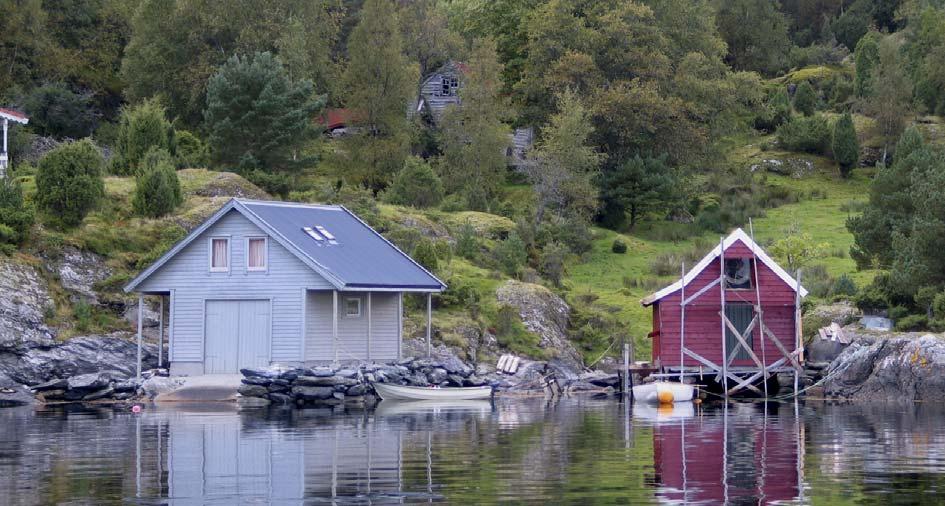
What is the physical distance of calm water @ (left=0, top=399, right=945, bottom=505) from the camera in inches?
772

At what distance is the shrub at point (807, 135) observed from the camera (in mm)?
93438

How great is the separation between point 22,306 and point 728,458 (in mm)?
28779

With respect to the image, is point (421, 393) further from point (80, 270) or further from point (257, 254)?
point (80, 270)

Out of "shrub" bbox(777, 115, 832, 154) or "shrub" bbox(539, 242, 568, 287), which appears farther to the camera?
"shrub" bbox(777, 115, 832, 154)

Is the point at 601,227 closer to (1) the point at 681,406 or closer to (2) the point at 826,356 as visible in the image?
(2) the point at 826,356

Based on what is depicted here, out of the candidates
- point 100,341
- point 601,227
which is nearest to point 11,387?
point 100,341

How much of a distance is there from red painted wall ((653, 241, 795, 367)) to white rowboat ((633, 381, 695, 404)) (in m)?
3.38

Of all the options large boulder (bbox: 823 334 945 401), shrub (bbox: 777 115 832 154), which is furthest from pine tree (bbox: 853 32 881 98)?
large boulder (bbox: 823 334 945 401)

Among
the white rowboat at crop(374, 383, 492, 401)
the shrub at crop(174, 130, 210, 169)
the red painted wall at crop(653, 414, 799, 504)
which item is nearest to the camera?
the red painted wall at crop(653, 414, 799, 504)

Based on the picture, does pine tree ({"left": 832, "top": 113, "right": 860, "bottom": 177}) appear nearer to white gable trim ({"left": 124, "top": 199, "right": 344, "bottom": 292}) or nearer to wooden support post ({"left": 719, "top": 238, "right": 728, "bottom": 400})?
wooden support post ({"left": 719, "top": 238, "right": 728, "bottom": 400})

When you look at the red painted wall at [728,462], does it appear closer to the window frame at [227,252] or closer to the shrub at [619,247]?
the window frame at [227,252]

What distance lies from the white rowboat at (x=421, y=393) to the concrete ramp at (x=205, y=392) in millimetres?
4261

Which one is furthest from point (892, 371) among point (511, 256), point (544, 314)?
point (511, 256)

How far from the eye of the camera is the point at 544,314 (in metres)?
55.2
